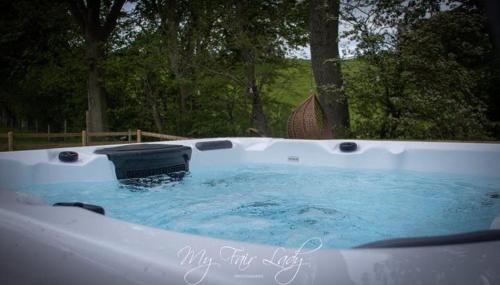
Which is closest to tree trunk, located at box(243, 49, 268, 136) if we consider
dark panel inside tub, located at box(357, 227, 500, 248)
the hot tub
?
the hot tub

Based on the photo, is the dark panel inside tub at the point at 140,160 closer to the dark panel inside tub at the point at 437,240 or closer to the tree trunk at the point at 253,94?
the dark panel inside tub at the point at 437,240

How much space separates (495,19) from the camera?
3.70 feet

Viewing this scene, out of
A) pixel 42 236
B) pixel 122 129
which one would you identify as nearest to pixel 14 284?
pixel 42 236

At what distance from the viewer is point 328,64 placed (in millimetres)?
5113

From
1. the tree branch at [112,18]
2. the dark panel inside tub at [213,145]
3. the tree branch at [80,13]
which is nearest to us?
the dark panel inside tub at [213,145]

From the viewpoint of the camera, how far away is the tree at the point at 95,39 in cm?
793

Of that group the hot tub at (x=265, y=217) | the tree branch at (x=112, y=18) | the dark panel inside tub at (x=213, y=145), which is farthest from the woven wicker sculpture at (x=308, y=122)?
the tree branch at (x=112, y=18)

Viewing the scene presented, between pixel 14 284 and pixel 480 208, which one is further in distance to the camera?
pixel 480 208

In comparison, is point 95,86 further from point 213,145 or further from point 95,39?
point 213,145

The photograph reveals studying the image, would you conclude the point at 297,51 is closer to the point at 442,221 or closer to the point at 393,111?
the point at 393,111

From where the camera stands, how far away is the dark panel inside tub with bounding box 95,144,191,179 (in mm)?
2578

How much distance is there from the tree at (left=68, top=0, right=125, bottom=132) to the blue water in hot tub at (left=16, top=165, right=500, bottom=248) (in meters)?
5.87

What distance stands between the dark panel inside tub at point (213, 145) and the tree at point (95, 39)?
5.47 meters

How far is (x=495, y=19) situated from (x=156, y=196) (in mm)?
1780
